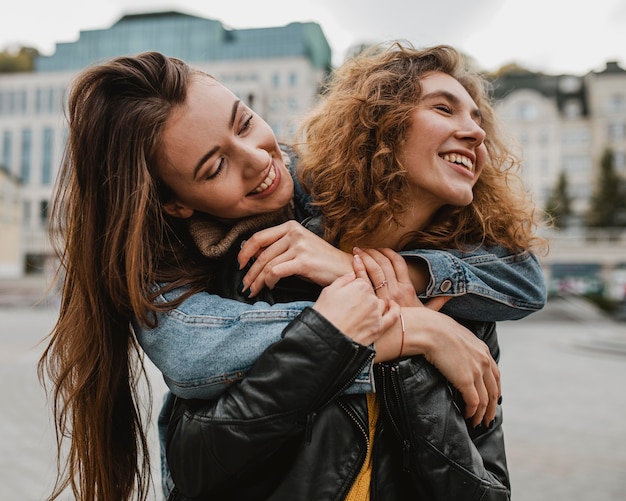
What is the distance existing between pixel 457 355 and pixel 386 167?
555 mm

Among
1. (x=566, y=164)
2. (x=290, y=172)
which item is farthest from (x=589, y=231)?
(x=290, y=172)

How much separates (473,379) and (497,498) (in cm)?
29

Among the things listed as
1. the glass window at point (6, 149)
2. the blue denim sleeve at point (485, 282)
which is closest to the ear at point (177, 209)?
the blue denim sleeve at point (485, 282)

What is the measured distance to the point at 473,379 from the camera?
1571 millimetres

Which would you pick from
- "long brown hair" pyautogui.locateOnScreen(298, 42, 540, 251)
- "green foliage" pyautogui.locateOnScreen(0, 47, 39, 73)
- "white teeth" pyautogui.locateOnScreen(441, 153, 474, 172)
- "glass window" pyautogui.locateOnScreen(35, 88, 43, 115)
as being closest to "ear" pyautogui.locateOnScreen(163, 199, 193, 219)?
"long brown hair" pyautogui.locateOnScreen(298, 42, 540, 251)

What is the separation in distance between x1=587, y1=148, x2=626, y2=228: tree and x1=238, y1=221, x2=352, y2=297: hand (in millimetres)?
49350

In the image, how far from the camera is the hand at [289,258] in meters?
1.59

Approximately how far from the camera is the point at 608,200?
4622 centimetres

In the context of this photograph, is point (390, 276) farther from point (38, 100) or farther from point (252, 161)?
point (38, 100)

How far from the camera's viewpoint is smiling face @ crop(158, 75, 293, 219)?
63.4 inches

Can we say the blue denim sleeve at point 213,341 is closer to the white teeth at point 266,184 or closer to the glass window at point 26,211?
the white teeth at point 266,184

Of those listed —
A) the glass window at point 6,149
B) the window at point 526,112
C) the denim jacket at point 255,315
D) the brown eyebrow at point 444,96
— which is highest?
the brown eyebrow at point 444,96

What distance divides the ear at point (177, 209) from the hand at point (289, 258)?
8.3 inches

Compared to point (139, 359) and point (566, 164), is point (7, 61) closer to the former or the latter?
point (566, 164)
